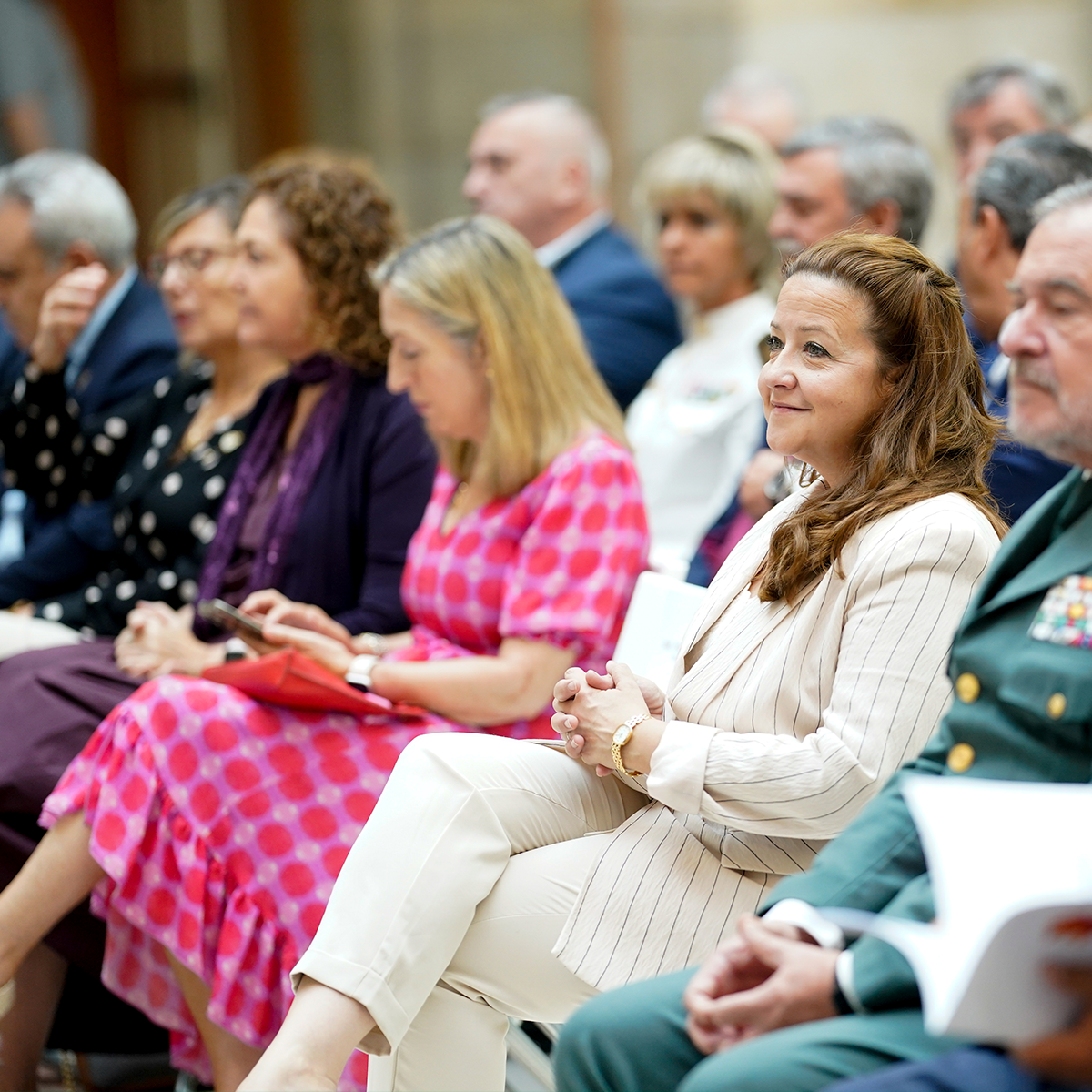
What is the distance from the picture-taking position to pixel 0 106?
707cm

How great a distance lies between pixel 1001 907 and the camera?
1.20 m

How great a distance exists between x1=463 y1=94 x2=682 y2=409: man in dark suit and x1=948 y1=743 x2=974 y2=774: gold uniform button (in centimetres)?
252

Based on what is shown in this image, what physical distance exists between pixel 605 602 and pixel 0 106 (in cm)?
583

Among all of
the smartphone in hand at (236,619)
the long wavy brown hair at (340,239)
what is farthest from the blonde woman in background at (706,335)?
the smartphone in hand at (236,619)

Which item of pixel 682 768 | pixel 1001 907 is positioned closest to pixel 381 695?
pixel 682 768

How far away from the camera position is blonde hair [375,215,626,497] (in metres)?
2.54

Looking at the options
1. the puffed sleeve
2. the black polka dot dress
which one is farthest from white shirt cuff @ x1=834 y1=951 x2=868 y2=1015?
the black polka dot dress

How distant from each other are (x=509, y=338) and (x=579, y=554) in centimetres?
43

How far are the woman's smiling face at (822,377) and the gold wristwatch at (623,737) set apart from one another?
15.3 inches

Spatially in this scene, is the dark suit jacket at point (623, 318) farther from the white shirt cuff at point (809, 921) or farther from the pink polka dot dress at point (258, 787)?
the white shirt cuff at point (809, 921)

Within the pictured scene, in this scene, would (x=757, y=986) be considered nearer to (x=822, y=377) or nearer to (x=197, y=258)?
(x=822, y=377)

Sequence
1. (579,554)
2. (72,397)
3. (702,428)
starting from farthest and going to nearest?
1. (72,397)
2. (702,428)
3. (579,554)

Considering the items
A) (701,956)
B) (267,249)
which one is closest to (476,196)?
(267,249)

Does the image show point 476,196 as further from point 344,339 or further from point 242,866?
point 242,866
